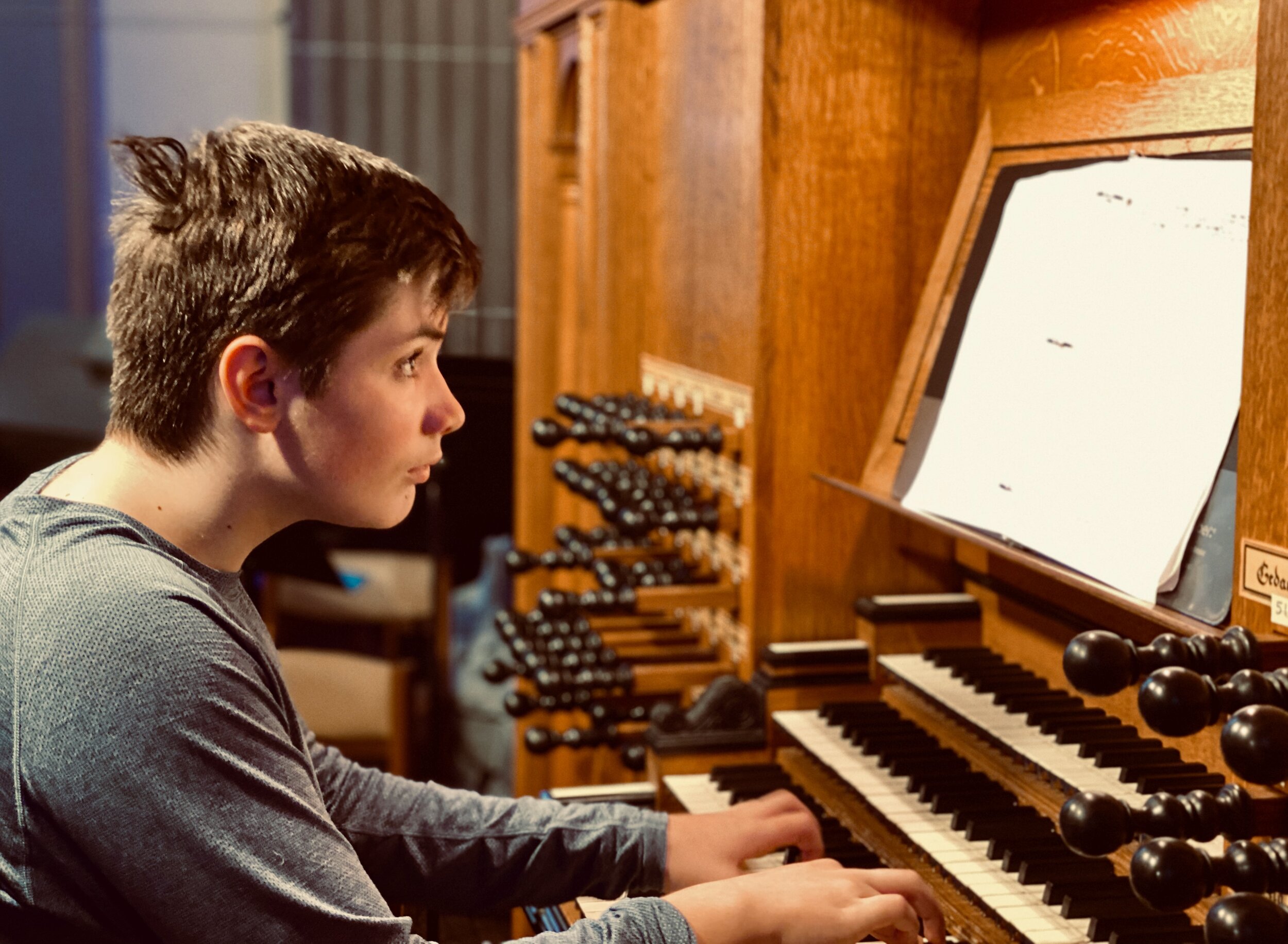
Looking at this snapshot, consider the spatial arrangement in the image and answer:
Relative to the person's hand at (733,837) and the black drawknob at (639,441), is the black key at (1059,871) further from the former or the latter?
the black drawknob at (639,441)

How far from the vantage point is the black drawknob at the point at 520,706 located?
8.48 ft

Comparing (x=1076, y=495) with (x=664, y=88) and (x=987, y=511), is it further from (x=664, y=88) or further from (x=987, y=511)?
(x=664, y=88)

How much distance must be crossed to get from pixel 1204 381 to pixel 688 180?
1.46m

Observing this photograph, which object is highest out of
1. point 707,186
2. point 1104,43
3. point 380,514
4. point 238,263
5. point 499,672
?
point 1104,43

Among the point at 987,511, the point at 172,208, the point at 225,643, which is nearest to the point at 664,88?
the point at 987,511

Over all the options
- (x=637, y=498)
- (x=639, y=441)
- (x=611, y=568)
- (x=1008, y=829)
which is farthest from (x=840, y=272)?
(x=1008, y=829)

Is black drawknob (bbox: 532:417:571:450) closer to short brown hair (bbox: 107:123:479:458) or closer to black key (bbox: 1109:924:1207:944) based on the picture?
short brown hair (bbox: 107:123:479:458)

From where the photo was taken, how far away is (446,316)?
4.42 ft

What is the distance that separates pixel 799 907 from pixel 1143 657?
38 centimetres

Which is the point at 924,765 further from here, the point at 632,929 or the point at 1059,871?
the point at 632,929

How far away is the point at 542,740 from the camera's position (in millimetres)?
2568

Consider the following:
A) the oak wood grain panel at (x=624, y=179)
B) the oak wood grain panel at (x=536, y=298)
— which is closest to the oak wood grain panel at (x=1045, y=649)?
the oak wood grain panel at (x=624, y=179)

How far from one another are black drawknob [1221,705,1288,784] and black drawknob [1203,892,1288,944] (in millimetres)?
86

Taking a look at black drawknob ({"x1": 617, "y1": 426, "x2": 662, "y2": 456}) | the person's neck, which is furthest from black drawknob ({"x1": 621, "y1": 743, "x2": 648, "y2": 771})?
the person's neck
